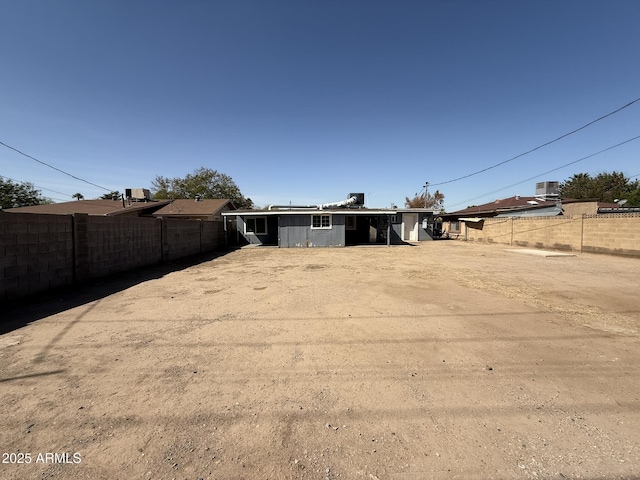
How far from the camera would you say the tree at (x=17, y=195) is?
3108 cm

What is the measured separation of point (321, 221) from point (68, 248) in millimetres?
13122

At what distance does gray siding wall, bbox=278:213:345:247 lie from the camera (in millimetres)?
17719

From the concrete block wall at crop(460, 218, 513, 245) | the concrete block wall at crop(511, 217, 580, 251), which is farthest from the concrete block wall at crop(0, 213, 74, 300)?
the concrete block wall at crop(460, 218, 513, 245)

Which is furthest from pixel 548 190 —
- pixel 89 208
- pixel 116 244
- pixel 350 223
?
pixel 89 208

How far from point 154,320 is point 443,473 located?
4.54 m

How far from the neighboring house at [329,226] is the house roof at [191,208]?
13.8 feet

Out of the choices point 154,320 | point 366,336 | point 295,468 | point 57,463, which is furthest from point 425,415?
point 154,320

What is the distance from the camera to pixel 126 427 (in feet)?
7.01

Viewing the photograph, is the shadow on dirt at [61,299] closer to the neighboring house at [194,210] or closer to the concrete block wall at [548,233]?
the neighboring house at [194,210]

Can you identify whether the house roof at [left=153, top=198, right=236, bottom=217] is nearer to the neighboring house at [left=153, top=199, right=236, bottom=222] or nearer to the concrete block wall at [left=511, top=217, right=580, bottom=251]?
the neighboring house at [left=153, top=199, right=236, bottom=222]

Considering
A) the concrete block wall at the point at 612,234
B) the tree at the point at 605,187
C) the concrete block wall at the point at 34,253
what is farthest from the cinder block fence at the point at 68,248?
the tree at the point at 605,187

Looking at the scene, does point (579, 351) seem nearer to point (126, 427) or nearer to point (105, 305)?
point (126, 427)

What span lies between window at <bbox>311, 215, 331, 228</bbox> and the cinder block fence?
358 inches

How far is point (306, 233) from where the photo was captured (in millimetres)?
17859
